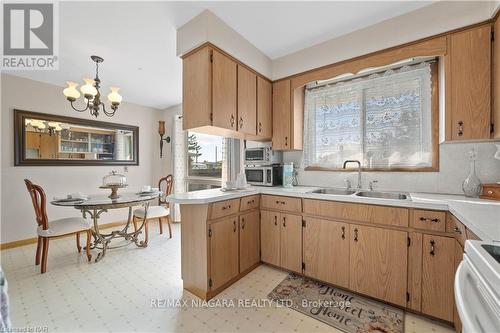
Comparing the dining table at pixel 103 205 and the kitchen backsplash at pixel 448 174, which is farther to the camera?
the dining table at pixel 103 205

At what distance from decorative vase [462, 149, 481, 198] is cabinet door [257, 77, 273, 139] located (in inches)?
80.0

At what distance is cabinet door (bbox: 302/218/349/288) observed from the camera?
6.39 ft

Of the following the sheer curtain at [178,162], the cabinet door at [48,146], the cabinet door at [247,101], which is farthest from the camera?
the sheer curtain at [178,162]

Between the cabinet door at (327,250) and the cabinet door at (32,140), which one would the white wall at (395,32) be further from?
the cabinet door at (32,140)

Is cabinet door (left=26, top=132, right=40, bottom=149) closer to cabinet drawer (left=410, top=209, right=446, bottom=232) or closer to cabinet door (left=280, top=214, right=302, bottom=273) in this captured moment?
cabinet door (left=280, top=214, right=302, bottom=273)

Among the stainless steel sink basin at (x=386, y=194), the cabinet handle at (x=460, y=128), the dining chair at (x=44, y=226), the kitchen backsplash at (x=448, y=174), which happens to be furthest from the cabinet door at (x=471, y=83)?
the dining chair at (x=44, y=226)

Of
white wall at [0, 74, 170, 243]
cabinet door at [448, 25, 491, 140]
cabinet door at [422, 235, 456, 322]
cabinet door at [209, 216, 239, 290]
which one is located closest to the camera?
cabinet door at [422, 235, 456, 322]

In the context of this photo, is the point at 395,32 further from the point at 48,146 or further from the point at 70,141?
the point at 48,146

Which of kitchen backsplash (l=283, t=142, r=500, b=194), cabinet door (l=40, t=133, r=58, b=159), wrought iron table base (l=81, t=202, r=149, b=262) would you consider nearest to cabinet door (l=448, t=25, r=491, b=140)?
kitchen backsplash (l=283, t=142, r=500, b=194)

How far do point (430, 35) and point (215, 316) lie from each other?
3.09 meters

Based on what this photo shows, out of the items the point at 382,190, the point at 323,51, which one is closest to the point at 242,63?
the point at 323,51

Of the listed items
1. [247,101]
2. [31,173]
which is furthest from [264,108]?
[31,173]

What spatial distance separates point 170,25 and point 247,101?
3.59 feet

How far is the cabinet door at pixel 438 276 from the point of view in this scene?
1.51 m
